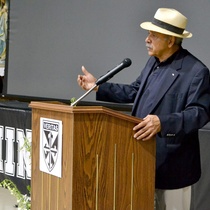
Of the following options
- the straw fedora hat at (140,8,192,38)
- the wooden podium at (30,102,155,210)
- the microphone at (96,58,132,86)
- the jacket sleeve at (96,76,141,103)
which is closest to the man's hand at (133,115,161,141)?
the wooden podium at (30,102,155,210)

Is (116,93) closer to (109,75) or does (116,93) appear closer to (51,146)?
(109,75)

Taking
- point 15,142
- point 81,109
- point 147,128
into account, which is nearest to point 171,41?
point 147,128

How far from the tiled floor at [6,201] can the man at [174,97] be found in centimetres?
238

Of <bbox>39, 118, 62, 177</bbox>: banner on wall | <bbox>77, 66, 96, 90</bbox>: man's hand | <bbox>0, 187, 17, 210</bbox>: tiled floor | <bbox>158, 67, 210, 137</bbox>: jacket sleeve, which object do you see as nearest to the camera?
<bbox>39, 118, 62, 177</bbox>: banner on wall

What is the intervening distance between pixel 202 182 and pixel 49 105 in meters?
1.83

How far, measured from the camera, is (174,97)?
2.73 meters

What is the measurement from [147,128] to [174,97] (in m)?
0.28

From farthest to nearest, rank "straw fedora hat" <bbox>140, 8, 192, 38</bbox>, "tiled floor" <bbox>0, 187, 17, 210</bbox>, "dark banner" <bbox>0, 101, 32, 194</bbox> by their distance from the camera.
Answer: "dark banner" <bbox>0, 101, 32, 194</bbox> → "tiled floor" <bbox>0, 187, 17, 210</bbox> → "straw fedora hat" <bbox>140, 8, 192, 38</bbox>

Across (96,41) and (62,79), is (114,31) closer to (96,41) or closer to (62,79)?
(96,41)

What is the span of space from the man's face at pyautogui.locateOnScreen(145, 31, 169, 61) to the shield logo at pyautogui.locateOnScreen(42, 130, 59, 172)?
0.66 meters

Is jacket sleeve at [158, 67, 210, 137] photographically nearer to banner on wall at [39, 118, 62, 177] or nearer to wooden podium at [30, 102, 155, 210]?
wooden podium at [30, 102, 155, 210]

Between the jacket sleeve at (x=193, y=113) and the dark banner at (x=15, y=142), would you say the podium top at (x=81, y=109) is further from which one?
the dark banner at (x=15, y=142)

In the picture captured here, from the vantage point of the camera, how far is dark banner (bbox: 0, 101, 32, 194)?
5274 mm

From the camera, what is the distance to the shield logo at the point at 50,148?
2.50 m
